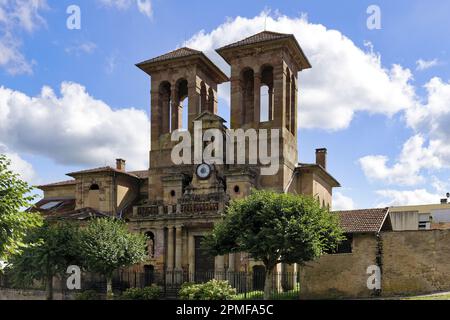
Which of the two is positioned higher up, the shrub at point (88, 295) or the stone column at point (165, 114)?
the stone column at point (165, 114)

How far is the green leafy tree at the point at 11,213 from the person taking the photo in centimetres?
1677

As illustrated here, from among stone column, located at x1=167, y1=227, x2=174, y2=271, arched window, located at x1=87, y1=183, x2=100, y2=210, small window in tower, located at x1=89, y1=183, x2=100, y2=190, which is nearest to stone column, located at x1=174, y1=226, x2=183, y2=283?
stone column, located at x1=167, y1=227, x2=174, y2=271

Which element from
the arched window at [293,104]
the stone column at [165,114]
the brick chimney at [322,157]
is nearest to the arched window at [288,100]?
the arched window at [293,104]

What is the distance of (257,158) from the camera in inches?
1428

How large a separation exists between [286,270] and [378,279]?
7422 mm

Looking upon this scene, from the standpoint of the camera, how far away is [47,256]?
1162 inches

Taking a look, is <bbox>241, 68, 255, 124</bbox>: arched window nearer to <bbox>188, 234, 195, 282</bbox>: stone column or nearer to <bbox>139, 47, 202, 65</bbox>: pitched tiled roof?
<bbox>139, 47, 202, 65</bbox>: pitched tiled roof

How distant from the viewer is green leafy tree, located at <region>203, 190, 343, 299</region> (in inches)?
982

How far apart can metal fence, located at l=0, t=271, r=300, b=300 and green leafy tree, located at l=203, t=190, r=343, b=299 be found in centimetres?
381

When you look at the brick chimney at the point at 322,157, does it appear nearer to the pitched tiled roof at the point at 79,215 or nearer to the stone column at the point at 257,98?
the stone column at the point at 257,98

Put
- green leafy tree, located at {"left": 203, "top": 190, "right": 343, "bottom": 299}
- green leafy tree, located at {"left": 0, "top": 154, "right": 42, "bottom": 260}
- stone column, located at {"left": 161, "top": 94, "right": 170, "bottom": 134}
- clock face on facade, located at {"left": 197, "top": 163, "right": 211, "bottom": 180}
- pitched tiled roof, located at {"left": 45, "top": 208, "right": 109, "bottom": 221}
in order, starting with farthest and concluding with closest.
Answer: stone column, located at {"left": 161, "top": 94, "right": 170, "bottom": 134} → pitched tiled roof, located at {"left": 45, "top": 208, "right": 109, "bottom": 221} → clock face on facade, located at {"left": 197, "top": 163, "right": 211, "bottom": 180} → green leafy tree, located at {"left": 203, "top": 190, "right": 343, "bottom": 299} → green leafy tree, located at {"left": 0, "top": 154, "right": 42, "bottom": 260}

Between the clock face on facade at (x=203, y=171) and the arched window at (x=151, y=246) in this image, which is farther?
the clock face on facade at (x=203, y=171)

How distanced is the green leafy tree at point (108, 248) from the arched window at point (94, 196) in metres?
9.02

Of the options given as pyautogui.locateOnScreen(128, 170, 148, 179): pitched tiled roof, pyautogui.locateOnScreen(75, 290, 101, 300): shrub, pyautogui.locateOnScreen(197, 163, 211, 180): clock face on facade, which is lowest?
pyautogui.locateOnScreen(75, 290, 101, 300): shrub
